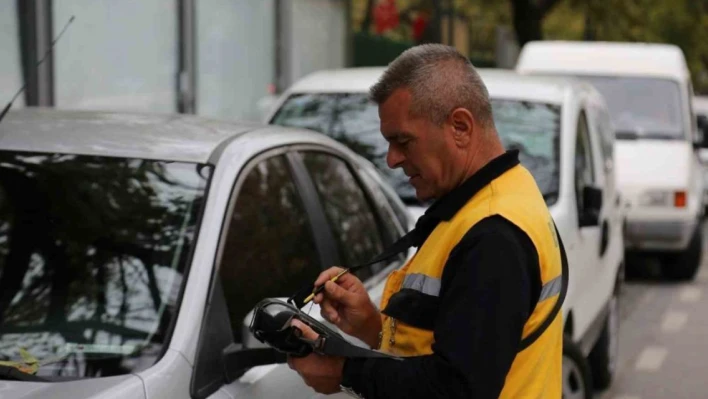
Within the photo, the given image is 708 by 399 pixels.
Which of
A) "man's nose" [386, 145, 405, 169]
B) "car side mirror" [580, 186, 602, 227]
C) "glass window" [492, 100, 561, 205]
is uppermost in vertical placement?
"man's nose" [386, 145, 405, 169]

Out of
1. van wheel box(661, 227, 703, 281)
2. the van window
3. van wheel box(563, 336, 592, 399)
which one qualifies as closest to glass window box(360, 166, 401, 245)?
van wheel box(563, 336, 592, 399)

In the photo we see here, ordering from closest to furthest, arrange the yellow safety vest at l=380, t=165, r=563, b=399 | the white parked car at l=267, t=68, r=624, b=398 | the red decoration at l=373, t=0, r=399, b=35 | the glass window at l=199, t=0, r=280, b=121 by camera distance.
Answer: the yellow safety vest at l=380, t=165, r=563, b=399 → the white parked car at l=267, t=68, r=624, b=398 → the glass window at l=199, t=0, r=280, b=121 → the red decoration at l=373, t=0, r=399, b=35

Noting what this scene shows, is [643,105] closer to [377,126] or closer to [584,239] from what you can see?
[377,126]

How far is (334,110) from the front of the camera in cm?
784

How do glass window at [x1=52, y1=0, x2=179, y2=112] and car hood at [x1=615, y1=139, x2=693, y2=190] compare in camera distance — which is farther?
car hood at [x1=615, y1=139, x2=693, y2=190]

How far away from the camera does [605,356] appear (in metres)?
7.92

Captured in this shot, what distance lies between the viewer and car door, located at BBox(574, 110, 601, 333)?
6.98 m

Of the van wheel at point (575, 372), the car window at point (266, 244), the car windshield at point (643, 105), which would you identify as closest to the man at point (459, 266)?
the car window at point (266, 244)

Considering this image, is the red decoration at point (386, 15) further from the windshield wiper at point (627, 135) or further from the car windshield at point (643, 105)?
the windshield wiper at point (627, 135)

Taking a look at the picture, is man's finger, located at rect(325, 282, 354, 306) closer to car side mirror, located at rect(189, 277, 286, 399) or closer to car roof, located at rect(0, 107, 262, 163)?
car side mirror, located at rect(189, 277, 286, 399)

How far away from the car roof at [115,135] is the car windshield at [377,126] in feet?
10.1

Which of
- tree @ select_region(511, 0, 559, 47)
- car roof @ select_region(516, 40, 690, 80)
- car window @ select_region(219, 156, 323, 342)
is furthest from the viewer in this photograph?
tree @ select_region(511, 0, 559, 47)

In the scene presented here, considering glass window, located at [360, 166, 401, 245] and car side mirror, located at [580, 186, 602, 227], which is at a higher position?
glass window, located at [360, 166, 401, 245]

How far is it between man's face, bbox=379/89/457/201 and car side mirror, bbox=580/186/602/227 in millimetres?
4549
